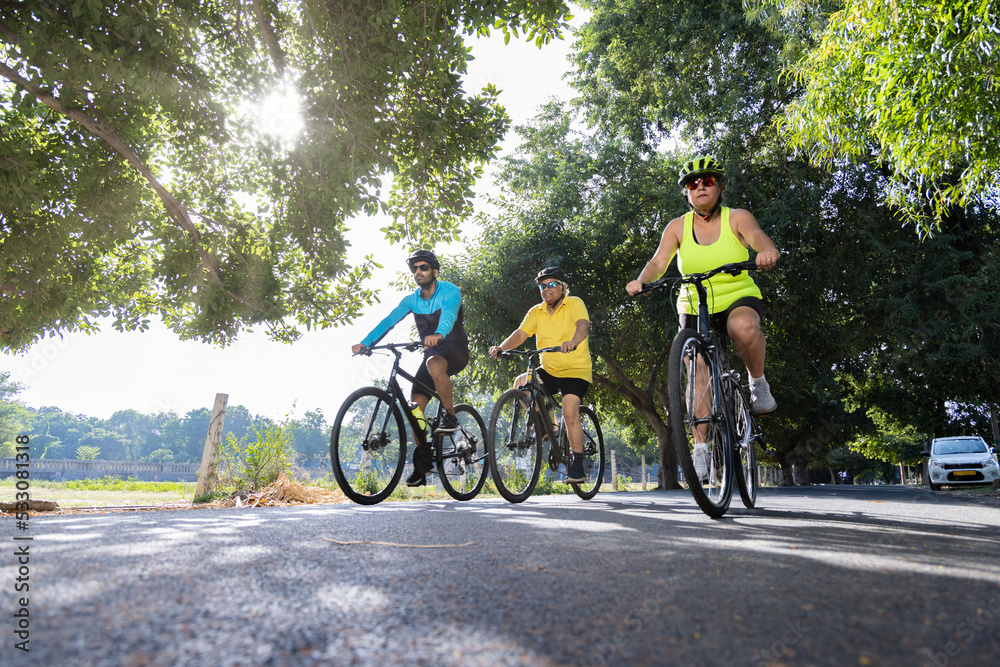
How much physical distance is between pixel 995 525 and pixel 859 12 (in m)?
4.65

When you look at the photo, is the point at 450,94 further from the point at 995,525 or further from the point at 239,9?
the point at 995,525

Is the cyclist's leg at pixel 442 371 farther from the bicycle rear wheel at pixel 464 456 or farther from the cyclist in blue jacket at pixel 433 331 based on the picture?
the bicycle rear wheel at pixel 464 456

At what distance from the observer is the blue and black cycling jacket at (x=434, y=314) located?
6270 millimetres

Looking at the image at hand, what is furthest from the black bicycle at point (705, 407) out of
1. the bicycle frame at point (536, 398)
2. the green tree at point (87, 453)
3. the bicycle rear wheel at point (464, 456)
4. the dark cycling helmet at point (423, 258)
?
the green tree at point (87, 453)

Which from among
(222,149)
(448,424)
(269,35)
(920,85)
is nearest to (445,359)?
(448,424)

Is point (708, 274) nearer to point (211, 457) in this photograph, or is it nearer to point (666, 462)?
point (211, 457)

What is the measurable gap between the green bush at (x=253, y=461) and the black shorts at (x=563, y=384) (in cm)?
434

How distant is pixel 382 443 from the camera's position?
593 centimetres

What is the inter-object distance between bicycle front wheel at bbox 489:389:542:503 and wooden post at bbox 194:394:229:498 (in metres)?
4.14

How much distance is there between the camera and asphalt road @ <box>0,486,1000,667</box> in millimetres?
1354

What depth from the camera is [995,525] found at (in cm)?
396

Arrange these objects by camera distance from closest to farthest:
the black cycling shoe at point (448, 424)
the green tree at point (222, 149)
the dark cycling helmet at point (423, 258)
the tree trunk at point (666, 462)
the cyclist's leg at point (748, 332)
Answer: the cyclist's leg at point (748, 332), the black cycling shoe at point (448, 424), the dark cycling helmet at point (423, 258), the green tree at point (222, 149), the tree trunk at point (666, 462)

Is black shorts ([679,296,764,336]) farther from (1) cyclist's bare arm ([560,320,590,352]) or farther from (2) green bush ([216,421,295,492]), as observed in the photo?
(2) green bush ([216,421,295,492])

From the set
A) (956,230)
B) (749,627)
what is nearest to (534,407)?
(749,627)
